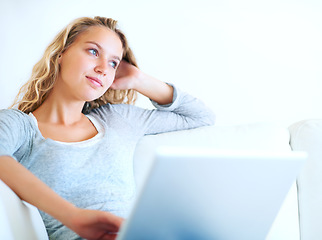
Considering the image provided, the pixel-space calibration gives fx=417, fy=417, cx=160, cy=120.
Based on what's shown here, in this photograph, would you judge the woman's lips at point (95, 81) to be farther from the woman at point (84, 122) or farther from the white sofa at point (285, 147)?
the white sofa at point (285, 147)

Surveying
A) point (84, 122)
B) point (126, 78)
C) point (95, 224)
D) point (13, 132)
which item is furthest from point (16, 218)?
point (126, 78)

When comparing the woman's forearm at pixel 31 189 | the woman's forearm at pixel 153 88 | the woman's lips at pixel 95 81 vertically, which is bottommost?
the woman's forearm at pixel 31 189

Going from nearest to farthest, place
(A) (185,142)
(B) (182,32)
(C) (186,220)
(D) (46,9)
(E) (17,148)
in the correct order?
(C) (186,220) → (E) (17,148) → (A) (185,142) → (D) (46,9) → (B) (182,32)

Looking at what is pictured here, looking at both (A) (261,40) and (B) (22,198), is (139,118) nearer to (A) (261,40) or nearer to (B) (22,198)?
(B) (22,198)

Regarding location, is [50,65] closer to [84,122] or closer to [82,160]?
[84,122]

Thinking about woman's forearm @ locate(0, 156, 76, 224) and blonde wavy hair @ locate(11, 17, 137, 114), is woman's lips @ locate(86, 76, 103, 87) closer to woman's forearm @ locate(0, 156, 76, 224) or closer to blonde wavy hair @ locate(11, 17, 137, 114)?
blonde wavy hair @ locate(11, 17, 137, 114)

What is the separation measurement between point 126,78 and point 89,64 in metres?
0.25

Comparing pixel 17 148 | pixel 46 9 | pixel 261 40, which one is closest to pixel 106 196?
pixel 17 148

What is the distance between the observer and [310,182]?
4.88ft

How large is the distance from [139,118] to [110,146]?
0.21 m

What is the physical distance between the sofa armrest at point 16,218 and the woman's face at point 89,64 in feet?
1.60

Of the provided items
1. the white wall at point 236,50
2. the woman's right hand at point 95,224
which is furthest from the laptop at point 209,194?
the white wall at point 236,50

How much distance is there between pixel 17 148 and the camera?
1.28 meters

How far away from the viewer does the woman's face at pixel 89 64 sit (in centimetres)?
147
